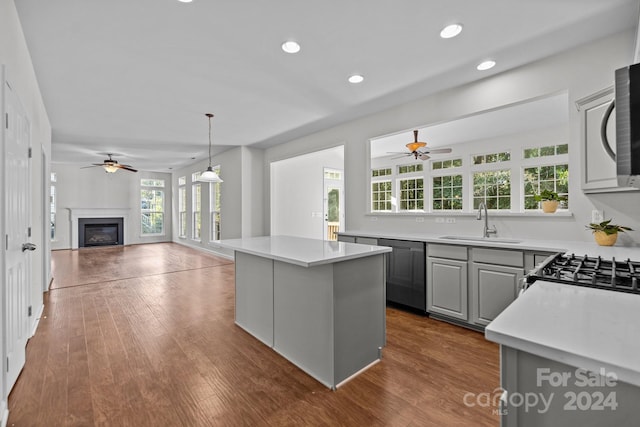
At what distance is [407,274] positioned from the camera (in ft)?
11.3

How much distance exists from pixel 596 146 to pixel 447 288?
1.73 meters

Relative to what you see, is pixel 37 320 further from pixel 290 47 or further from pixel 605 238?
pixel 605 238

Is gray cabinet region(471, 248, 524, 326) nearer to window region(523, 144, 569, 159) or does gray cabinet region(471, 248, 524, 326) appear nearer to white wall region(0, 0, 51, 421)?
white wall region(0, 0, 51, 421)

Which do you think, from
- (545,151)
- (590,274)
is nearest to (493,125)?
(545,151)

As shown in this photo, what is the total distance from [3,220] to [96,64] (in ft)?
6.72

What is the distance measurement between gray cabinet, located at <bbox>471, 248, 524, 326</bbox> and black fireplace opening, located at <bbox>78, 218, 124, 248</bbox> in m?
10.9

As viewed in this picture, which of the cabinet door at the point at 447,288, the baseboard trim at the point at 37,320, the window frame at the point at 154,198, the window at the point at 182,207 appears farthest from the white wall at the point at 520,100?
the window frame at the point at 154,198

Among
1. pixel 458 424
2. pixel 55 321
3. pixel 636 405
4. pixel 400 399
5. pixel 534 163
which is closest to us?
pixel 636 405

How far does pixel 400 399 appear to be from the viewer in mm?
1880

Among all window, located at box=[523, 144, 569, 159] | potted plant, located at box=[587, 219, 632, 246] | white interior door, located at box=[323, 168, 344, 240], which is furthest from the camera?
white interior door, located at box=[323, 168, 344, 240]

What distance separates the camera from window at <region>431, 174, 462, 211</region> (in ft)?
23.1

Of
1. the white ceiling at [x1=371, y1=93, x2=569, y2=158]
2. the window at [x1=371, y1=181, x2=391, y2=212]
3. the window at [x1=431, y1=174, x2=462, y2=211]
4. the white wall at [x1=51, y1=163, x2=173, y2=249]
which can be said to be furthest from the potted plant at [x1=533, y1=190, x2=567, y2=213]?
the white wall at [x1=51, y1=163, x2=173, y2=249]

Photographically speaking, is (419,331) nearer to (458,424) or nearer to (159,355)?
(458,424)

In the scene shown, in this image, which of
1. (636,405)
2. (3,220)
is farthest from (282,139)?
(636,405)
